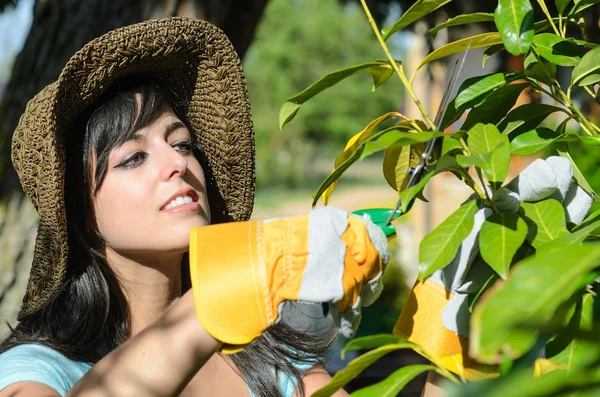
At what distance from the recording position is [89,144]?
157 cm

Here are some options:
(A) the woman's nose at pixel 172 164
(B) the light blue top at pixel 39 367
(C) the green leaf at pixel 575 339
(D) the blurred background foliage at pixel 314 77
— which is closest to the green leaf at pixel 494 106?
(C) the green leaf at pixel 575 339

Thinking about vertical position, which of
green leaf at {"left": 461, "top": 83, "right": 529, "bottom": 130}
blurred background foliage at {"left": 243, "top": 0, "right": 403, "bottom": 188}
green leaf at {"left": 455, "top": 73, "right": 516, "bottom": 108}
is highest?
green leaf at {"left": 455, "top": 73, "right": 516, "bottom": 108}

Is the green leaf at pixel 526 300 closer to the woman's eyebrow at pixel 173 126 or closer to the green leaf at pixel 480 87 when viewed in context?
the green leaf at pixel 480 87

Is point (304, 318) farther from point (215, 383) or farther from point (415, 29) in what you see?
point (415, 29)

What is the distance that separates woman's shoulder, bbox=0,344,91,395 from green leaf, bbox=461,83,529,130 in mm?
867

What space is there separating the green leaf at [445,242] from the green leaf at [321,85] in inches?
10.5

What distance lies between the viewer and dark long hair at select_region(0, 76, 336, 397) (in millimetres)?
1556

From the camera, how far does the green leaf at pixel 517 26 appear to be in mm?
960

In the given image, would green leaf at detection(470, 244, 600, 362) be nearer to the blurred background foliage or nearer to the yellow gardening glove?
the yellow gardening glove

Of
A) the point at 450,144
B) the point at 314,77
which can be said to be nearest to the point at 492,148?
the point at 450,144

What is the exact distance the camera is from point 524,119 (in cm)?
115

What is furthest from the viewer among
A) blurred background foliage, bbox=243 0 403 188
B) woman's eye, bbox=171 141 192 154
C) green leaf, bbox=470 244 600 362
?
blurred background foliage, bbox=243 0 403 188

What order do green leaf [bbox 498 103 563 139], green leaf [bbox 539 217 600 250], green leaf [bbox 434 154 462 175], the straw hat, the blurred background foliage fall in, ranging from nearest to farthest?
green leaf [bbox 539 217 600 250] < green leaf [bbox 434 154 462 175] < green leaf [bbox 498 103 563 139] < the straw hat < the blurred background foliage

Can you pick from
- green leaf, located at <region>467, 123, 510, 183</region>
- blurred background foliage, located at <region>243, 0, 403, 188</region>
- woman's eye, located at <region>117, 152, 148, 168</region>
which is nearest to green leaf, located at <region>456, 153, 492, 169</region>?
green leaf, located at <region>467, 123, 510, 183</region>
